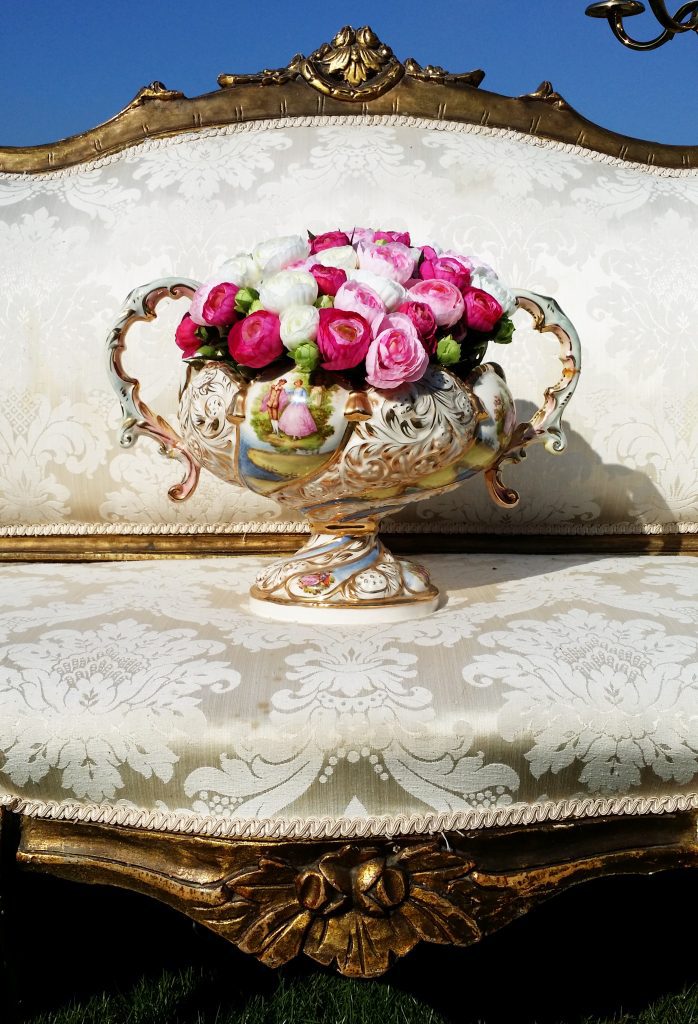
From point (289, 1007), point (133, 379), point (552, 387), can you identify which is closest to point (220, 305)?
point (133, 379)

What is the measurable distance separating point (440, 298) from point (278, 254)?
0.19 metres

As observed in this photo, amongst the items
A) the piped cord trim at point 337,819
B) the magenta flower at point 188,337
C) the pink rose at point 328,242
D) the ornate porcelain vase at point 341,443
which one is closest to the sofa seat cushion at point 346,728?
the piped cord trim at point 337,819

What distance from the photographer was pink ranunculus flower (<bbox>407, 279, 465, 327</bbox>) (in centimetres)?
100

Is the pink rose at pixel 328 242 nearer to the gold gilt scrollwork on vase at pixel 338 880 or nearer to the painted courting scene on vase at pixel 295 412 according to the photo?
the painted courting scene on vase at pixel 295 412

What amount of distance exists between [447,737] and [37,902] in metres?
0.91

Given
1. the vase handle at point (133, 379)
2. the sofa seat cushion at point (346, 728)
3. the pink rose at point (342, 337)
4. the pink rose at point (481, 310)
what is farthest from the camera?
the vase handle at point (133, 379)

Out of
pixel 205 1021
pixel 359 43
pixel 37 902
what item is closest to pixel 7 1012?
pixel 205 1021

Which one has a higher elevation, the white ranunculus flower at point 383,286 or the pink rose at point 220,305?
the white ranunculus flower at point 383,286

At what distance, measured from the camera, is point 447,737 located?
82cm

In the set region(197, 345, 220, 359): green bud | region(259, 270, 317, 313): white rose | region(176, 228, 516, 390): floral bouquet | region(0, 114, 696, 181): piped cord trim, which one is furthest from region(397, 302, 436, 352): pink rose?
region(0, 114, 696, 181): piped cord trim

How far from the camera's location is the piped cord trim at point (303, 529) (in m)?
1.53

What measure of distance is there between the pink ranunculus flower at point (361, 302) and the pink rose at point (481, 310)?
0.41 feet

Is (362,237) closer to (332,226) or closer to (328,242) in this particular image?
(328,242)

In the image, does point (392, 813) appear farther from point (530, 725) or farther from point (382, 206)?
point (382, 206)
